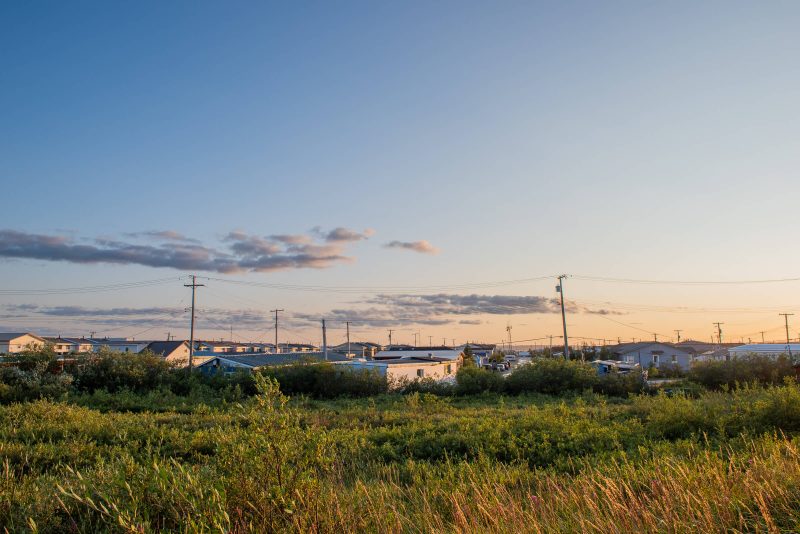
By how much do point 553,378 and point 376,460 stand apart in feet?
62.6

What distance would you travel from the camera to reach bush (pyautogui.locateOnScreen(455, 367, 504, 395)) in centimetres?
2641

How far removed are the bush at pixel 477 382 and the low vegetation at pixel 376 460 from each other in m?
0.32

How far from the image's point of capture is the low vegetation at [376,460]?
402 cm

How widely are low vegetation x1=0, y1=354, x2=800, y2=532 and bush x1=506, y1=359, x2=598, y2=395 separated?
16.4 inches

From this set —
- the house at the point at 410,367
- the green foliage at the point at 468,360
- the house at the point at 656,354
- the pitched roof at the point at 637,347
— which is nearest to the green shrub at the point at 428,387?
the green foliage at the point at 468,360

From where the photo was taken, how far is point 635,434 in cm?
1095

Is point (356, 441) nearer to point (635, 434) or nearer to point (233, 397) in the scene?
point (635, 434)

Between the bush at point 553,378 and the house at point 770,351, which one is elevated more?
the house at point 770,351

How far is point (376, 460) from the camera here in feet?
31.3

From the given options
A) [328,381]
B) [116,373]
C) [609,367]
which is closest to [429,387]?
[328,381]

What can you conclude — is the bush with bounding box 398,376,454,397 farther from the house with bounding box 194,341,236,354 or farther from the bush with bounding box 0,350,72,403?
the house with bounding box 194,341,236,354

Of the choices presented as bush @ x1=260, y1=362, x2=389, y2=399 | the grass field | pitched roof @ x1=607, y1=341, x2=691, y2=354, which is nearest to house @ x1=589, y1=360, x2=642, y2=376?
bush @ x1=260, y1=362, x2=389, y2=399

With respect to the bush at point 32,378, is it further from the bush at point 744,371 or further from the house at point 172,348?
the house at point 172,348

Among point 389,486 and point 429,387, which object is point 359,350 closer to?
point 429,387
